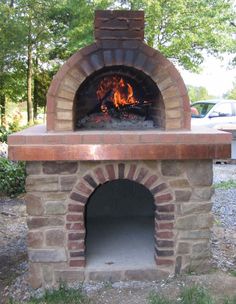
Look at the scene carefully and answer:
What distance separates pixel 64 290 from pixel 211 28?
508 inches

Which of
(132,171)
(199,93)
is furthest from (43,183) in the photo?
(199,93)

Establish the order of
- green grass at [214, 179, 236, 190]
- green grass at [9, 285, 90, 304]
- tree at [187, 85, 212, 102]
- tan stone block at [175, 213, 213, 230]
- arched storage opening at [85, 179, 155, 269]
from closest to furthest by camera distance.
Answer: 1. green grass at [9, 285, 90, 304]
2. tan stone block at [175, 213, 213, 230]
3. arched storage opening at [85, 179, 155, 269]
4. green grass at [214, 179, 236, 190]
5. tree at [187, 85, 212, 102]

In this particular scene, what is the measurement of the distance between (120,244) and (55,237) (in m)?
1.00

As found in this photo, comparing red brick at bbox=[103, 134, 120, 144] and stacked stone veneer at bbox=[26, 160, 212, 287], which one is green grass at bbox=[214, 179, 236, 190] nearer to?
stacked stone veneer at bbox=[26, 160, 212, 287]

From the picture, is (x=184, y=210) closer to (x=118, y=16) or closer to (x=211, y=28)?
(x=118, y=16)

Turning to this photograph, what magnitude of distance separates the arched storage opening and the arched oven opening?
132 cm

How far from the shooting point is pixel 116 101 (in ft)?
15.0

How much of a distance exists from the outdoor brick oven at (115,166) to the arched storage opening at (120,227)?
13 centimetres

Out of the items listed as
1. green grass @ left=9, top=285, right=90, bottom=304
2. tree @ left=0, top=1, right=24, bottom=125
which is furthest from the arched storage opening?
tree @ left=0, top=1, right=24, bottom=125

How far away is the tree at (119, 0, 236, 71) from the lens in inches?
550

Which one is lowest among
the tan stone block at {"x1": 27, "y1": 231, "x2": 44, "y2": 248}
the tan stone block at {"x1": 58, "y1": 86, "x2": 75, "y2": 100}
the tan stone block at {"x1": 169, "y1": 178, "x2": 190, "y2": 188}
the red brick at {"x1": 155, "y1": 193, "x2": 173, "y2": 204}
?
the tan stone block at {"x1": 27, "y1": 231, "x2": 44, "y2": 248}

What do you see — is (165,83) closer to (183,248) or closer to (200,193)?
(200,193)

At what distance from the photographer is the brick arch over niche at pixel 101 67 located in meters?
3.77

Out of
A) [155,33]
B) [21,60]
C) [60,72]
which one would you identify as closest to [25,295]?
[60,72]
